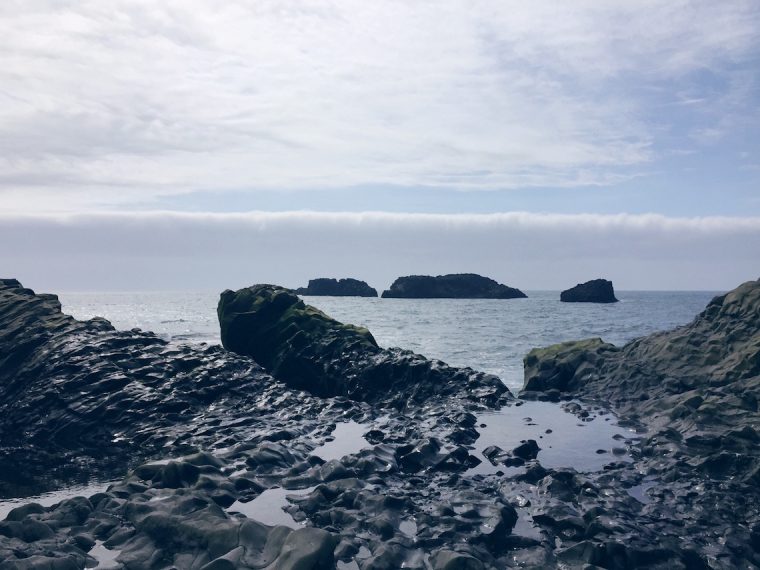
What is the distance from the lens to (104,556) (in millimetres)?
9594

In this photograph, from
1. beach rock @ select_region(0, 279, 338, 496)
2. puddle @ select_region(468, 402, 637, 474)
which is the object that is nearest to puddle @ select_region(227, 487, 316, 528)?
puddle @ select_region(468, 402, 637, 474)

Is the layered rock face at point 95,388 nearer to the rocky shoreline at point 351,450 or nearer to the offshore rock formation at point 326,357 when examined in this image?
the rocky shoreline at point 351,450

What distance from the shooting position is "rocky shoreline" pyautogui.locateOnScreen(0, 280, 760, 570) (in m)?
9.70

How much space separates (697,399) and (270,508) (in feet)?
45.2

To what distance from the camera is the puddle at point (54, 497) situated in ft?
41.3

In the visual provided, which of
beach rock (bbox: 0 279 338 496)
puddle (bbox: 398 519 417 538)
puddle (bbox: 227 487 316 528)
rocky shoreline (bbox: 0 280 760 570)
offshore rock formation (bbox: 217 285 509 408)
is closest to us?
rocky shoreline (bbox: 0 280 760 570)

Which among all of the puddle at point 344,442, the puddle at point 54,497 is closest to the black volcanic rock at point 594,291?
the puddle at point 344,442

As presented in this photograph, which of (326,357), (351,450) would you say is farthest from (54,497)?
(326,357)

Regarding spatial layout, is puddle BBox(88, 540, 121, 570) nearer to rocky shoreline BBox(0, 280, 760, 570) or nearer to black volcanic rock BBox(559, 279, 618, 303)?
rocky shoreline BBox(0, 280, 760, 570)

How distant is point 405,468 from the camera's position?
14.3 m

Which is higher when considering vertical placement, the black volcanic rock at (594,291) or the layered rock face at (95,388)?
the black volcanic rock at (594,291)

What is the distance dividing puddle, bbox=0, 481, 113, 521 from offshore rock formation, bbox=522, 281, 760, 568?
40.0ft

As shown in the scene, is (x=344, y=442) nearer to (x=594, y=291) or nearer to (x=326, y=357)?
(x=326, y=357)

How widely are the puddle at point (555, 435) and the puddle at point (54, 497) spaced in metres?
8.86
